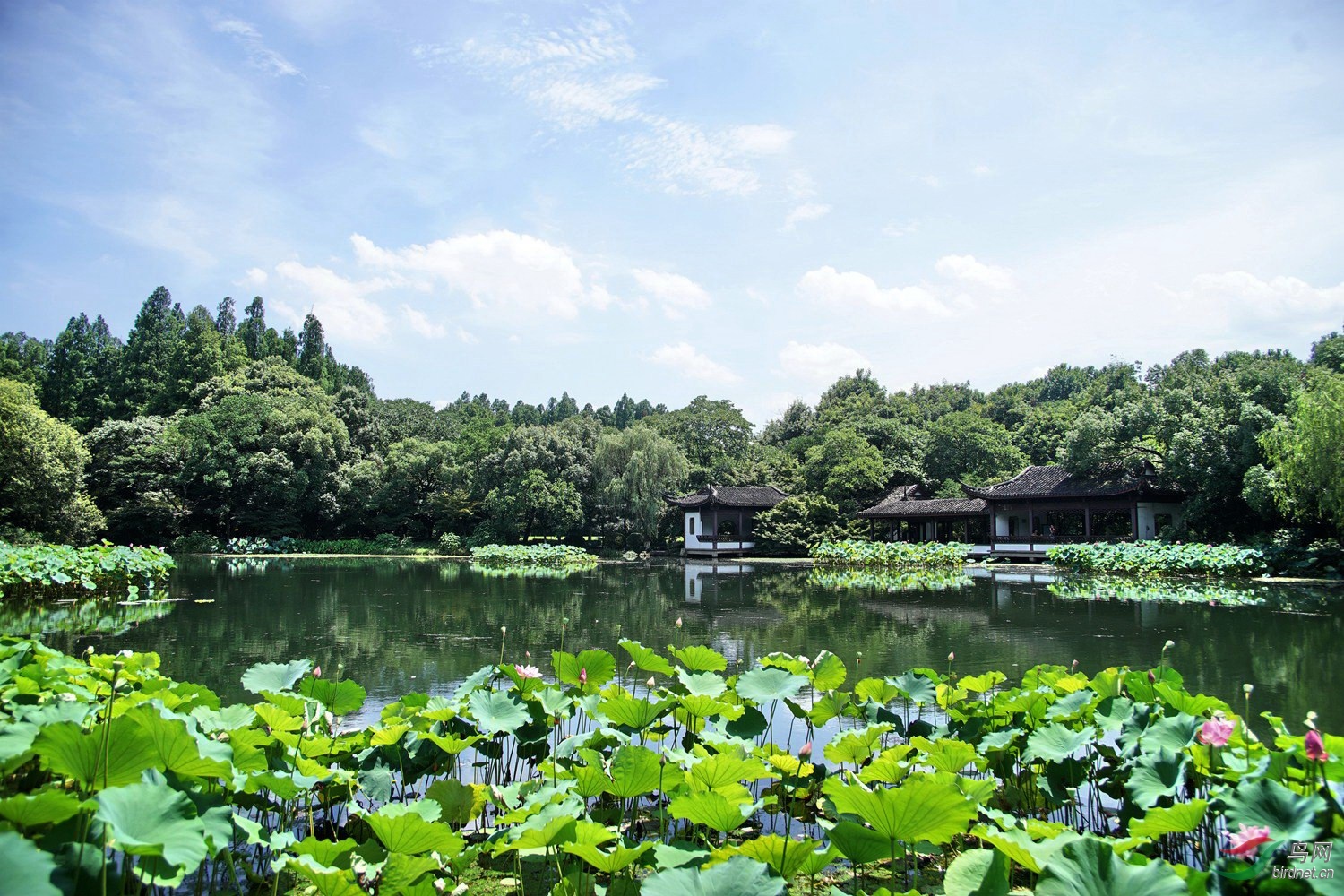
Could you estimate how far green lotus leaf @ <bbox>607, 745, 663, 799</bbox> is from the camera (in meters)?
2.47

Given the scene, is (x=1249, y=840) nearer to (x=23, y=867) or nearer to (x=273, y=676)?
(x=23, y=867)

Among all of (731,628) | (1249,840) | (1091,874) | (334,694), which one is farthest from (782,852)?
(731,628)

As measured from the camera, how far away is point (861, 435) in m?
29.4

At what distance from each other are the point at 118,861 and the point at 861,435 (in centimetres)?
2890

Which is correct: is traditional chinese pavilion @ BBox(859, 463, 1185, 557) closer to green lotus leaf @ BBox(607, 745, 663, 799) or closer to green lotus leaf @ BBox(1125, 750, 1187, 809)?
green lotus leaf @ BBox(1125, 750, 1187, 809)

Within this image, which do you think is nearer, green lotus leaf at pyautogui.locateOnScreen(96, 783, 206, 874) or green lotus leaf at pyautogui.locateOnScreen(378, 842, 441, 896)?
green lotus leaf at pyautogui.locateOnScreen(96, 783, 206, 874)

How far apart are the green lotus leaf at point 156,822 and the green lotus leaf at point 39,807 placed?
11cm

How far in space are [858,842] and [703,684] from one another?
1.43m

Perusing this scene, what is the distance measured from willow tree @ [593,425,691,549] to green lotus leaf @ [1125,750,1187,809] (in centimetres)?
2592

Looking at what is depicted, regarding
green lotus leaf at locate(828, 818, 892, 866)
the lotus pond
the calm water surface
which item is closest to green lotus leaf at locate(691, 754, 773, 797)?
the lotus pond

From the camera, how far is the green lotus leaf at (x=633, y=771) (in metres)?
2.47

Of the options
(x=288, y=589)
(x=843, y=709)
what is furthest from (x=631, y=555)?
(x=843, y=709)

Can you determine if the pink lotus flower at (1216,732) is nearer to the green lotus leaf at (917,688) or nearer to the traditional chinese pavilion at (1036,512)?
the green lotus leaf at (917,688)

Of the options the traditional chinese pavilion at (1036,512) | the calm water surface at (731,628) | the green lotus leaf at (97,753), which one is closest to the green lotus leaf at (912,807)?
the green lotus leaf at (97,753)
